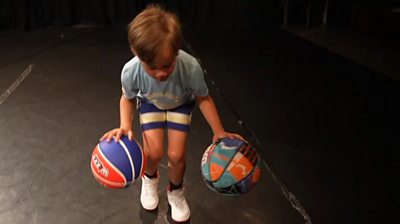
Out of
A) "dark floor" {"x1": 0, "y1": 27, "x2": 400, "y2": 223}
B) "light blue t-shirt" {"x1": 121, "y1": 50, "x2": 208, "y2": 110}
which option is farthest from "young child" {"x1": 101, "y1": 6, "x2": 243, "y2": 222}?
"dark floor" {"x1": 0, "y1": 27, "x2": 400, "y2": 223}

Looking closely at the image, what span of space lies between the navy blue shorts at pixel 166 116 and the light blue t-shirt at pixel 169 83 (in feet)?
0.16

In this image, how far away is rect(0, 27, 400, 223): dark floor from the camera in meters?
1.71

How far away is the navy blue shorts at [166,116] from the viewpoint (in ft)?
4.78

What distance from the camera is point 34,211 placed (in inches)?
65.8

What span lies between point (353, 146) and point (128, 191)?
4.02 ft

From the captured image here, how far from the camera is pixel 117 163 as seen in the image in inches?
51.7

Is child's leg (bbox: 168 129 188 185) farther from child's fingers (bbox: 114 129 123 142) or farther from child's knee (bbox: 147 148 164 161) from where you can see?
child's fingers (bbox: 114 129 123 142)

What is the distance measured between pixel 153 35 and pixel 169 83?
0.27m

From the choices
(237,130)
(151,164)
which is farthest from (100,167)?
(237,130)

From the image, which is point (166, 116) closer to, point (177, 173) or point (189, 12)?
point (177, 173)

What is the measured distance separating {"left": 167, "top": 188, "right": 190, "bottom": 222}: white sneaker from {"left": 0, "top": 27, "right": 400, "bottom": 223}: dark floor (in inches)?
2.3

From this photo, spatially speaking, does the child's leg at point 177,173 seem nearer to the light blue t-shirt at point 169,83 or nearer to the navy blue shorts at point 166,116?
the navy blue shorts at point 166,116

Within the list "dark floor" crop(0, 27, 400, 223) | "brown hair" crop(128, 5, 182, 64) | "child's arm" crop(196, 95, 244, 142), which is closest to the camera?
"brown hair" crop(128, 5, 182, 64)

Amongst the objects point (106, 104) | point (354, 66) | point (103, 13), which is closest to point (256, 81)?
point (354, 66)
